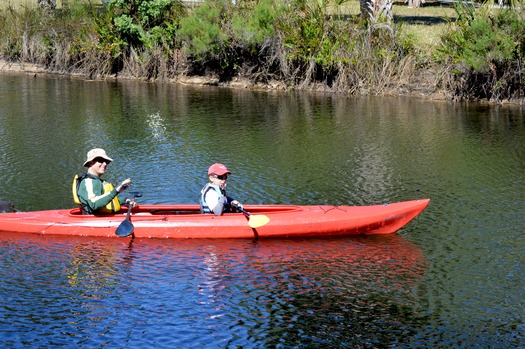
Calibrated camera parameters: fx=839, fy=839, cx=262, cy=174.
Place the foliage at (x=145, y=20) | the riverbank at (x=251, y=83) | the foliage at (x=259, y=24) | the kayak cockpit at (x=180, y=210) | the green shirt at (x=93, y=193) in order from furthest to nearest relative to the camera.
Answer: the foliage at (x=145, y=20)
the foliage at (x=259, y=24)
the riverbank at (x=251, y=83)
the kayak cockpit at (x=180, y=210)
the green shirt at (x=93, y=193)

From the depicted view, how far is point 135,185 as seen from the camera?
689 inches

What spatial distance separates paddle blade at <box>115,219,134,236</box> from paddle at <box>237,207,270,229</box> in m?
1.88

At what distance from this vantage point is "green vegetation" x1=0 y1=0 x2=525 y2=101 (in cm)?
2825

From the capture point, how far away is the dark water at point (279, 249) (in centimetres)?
1093


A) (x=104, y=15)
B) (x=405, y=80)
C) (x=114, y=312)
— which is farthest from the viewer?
(x=104, y=15)

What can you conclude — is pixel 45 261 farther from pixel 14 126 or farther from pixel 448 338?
pixel 14 126

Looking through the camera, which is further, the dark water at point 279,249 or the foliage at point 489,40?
the foliage at point 489,40

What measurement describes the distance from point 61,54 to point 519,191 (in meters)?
21.6

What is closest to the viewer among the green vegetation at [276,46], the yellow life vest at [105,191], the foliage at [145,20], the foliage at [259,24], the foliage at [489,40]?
the yellow life vest at [105,191]

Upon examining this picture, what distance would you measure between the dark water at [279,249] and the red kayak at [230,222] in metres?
0.21

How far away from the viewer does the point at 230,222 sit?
46.4 feet

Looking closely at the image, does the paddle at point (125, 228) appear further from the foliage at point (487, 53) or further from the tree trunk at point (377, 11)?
the tree trunk at point (377, 11)

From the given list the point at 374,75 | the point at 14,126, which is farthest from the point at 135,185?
the point at 374,75

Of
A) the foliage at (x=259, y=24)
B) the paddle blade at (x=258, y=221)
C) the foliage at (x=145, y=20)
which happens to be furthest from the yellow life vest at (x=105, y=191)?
the foliage at (x=145, y=20)
